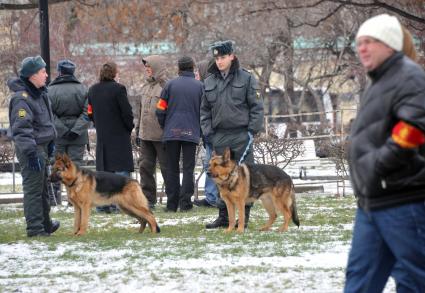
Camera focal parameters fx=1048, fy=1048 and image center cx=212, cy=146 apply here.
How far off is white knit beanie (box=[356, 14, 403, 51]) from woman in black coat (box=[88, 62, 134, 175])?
8296 millimetres

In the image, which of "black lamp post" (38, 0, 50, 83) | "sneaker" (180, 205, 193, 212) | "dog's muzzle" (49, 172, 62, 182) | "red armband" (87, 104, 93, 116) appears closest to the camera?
"dog's muzzle" (49, 172, 62, 182)

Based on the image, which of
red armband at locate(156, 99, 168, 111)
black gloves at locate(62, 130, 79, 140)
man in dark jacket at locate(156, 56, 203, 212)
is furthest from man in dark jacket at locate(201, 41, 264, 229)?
black gloves at locate(62, 130, 79, 140)

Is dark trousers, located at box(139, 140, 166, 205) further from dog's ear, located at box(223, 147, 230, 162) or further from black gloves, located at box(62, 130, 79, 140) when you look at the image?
dog's ear, located at box(223, 147, 230, 162)

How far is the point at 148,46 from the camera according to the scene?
1470 inches

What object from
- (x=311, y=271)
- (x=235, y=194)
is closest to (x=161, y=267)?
(x=311, y=271)

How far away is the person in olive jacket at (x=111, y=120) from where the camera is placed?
13664 millimetres

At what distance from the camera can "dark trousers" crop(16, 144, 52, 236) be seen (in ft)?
36.0

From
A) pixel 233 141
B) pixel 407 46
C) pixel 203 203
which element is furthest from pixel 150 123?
pixel 407 46

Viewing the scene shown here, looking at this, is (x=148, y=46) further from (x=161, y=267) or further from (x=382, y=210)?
(x=382, y=210)

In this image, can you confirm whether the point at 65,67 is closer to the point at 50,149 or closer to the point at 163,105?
the point at 163,105

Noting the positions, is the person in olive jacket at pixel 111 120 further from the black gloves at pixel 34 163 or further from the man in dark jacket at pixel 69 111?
the black gloves at pixel 34 163

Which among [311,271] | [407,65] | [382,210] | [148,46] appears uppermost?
[148,46]

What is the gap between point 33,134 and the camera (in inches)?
426

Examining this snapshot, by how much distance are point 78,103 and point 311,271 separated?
695cm
